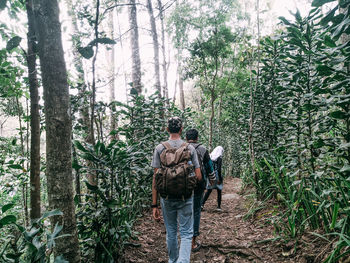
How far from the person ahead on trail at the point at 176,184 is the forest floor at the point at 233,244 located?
0.52 m

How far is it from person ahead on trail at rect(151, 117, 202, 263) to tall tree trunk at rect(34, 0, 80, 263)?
983 millimetres

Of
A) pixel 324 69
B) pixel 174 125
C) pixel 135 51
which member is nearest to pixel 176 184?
pixel 174 125

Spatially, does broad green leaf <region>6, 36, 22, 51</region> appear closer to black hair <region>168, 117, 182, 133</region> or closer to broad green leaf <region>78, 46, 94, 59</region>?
broad green leaf <region>78, 46, 94, 59</region>

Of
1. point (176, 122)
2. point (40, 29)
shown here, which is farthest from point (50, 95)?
point (176, 122)

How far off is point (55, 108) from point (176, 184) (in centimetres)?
134

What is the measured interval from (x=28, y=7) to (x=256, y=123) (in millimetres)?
4332

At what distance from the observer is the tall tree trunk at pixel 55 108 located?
1.69m

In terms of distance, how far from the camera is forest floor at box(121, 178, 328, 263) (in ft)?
8.82

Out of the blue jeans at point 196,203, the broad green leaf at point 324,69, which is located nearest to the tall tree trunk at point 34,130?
the blue jeans at point 196,203

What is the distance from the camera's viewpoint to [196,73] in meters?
8.88

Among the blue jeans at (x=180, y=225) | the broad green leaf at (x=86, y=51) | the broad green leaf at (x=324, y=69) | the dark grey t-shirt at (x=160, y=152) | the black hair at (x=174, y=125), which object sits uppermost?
the broad green leaf at (x=86, y=51)

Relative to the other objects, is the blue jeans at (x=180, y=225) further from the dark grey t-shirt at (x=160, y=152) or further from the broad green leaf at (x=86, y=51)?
the broad green leaf at (x=86, y=51)

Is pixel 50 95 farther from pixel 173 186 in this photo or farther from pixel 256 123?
pixel 256 123

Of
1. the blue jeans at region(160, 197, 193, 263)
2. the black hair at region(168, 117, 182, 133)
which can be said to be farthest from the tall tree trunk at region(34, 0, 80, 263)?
the black hair at region(168, 117, 182, 133)
